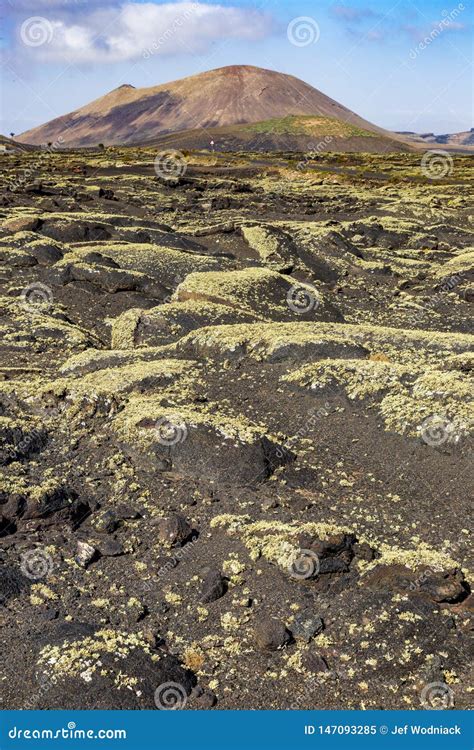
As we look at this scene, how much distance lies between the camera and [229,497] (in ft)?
43.1

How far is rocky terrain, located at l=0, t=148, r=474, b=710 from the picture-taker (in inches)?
364

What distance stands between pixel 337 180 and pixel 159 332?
230 ft

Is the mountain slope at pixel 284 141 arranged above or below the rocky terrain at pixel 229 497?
above

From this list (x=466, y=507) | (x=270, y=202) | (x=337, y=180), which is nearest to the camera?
(x=466, y=507)

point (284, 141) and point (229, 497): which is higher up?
point (284, 141)

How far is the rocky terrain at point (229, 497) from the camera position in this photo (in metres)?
9.25

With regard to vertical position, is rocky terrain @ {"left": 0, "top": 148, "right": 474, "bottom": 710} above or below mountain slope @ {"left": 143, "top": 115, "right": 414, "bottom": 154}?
below

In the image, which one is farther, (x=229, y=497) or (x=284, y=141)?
(x=284, y=141)

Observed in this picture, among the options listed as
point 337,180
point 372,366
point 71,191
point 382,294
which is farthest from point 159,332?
point 337,180

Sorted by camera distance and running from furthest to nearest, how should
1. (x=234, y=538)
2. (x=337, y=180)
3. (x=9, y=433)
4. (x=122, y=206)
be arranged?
(x=337, y=180)
(x=122, y=206)
(x=9, y=433)
(x=234, y=538)

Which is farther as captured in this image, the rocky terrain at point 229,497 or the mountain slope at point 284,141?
the mountain slope at point 284,141

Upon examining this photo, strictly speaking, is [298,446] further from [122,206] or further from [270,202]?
[270,202]

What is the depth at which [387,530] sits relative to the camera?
1232 centimetres

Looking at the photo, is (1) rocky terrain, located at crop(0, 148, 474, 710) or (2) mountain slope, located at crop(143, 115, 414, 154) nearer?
(1) rocky terrain, located at crop(0, 148, 474, 710)
